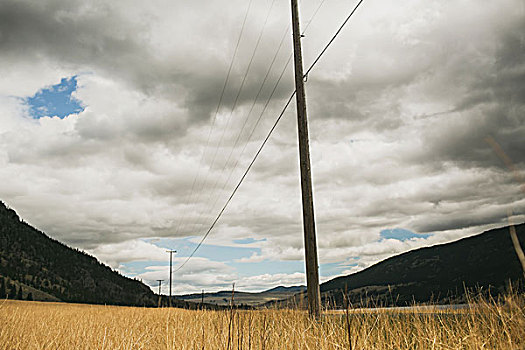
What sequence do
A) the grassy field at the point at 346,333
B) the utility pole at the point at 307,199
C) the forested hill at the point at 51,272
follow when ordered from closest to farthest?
the grassy field at the point at 346,333, the utility pole at the point at 307,199, the forested hill at the point at 51,272

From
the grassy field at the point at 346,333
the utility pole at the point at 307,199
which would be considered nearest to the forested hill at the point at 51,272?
the utility pole at the point at 307,199

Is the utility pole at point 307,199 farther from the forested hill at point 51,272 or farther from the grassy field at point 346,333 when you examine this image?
A: the forested hill at point 51,272

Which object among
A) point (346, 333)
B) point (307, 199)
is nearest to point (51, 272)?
point (307, 199)

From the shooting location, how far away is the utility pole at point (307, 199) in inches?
407

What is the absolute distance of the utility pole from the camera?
407 inches

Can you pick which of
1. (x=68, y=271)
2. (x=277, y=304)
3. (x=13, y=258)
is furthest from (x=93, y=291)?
(x=277, y=304)

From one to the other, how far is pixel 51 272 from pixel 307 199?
12231cm

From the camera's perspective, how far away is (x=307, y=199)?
1091 centimetres

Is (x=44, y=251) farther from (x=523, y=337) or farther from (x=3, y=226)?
(x=523, y=337)

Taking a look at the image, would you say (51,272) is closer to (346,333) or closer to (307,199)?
(307,199)

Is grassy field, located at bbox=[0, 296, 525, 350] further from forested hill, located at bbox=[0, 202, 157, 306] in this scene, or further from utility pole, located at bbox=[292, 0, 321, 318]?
forested hill, located at bbox=[0, 202, 157, 306]

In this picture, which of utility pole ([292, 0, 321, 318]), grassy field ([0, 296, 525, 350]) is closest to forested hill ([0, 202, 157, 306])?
utility pole ([292, 0, 321, 318])

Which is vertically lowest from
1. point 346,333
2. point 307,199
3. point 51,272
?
point 346,333

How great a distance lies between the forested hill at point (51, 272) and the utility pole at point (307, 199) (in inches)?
2970
